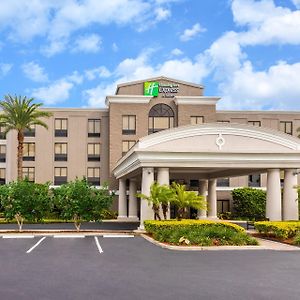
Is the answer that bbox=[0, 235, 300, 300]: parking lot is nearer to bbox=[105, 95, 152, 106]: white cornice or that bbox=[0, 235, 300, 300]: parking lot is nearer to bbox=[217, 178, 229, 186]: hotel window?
bbox=[105, 95, 152, 106]: white cornice

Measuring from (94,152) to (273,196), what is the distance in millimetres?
35184

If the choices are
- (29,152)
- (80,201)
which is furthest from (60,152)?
(80,201)

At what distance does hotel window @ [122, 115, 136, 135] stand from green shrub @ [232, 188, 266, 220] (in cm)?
1507

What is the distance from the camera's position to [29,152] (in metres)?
67.3

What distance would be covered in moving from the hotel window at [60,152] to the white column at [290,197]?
1449 inches

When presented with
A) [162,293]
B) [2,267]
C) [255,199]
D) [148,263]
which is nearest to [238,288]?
[162,293]

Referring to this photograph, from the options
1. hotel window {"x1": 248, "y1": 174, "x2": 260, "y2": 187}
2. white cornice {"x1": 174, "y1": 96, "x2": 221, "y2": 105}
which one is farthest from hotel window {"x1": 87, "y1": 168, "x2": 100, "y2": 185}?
hotel window {"x1": 248, "y1": 174, "x2": 260, "y2": 187}

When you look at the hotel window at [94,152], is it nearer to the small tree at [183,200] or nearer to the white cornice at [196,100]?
the white cornice at [196,100]

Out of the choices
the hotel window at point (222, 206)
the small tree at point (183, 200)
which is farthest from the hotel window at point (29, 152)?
the small tree at point (183, 200)

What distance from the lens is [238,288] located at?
13.3 metres

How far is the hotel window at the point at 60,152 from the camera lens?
6744 centimetres

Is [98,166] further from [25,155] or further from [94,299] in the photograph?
[94,299]

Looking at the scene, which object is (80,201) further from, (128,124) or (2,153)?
(2,153)

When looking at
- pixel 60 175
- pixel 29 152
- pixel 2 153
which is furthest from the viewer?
pixel 2 153
